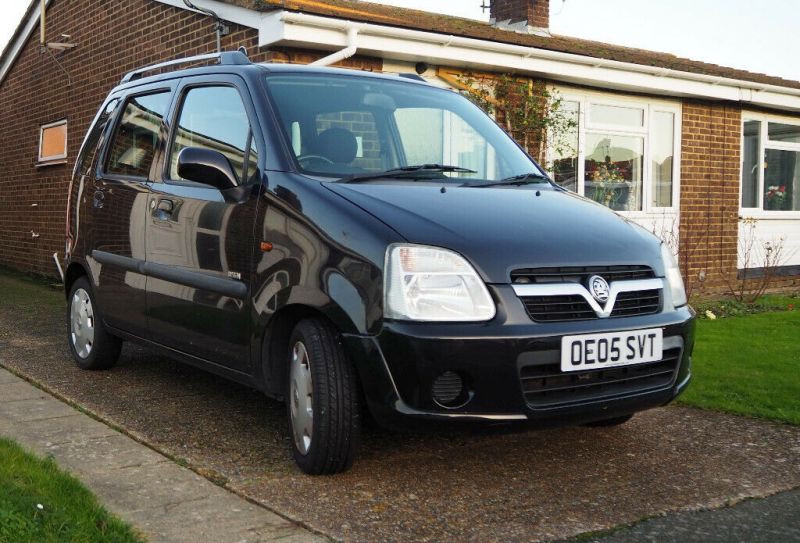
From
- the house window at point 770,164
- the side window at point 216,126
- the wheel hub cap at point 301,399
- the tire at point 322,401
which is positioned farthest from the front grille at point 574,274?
the house window at point 770,164

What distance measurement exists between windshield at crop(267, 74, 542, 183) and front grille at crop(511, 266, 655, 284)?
0.98 meters

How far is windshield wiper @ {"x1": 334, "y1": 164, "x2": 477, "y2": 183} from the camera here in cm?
436

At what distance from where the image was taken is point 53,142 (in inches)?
552

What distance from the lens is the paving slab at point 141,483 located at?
11.1 feet

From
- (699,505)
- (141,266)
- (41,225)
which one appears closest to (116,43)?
(41,225)

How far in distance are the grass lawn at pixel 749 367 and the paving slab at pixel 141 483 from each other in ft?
10.1

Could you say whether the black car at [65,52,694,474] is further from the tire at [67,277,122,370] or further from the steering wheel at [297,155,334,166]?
the tire at [67,277,122,370]

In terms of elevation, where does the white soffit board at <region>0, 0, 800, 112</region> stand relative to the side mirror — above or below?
above

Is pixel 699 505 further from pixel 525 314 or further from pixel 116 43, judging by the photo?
pixel 116 43

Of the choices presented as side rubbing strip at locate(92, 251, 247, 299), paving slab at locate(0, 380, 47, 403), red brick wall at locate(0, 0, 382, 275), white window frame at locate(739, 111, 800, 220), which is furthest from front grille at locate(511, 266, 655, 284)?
white window frame at locate(739, 111, 800, 220)

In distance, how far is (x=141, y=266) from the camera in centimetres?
539

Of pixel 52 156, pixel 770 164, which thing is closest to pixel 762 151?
pixel 770 164

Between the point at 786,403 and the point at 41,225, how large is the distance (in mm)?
11473

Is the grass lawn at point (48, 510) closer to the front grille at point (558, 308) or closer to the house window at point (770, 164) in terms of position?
the front grille at point (558, 308)
